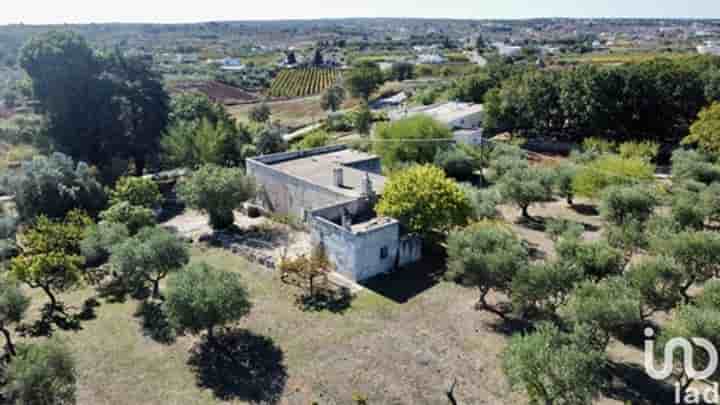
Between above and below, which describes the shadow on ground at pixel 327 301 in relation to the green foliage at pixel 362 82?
below

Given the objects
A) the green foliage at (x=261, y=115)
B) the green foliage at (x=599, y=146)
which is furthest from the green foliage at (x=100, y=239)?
the green foliage at (x=261, y=115)

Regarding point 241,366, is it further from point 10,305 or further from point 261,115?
point 261,115

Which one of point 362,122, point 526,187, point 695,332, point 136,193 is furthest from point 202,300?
point 362,122

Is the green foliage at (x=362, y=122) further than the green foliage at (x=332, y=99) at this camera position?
No

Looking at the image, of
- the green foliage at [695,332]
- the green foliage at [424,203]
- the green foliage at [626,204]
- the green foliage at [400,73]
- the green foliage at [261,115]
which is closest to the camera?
the green foliage at [695,332]

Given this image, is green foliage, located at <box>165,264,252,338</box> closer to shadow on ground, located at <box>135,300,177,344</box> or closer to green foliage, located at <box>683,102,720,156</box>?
shadow on ground, located at <box>135,300,177,344</box>

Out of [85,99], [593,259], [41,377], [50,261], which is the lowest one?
[41,377]

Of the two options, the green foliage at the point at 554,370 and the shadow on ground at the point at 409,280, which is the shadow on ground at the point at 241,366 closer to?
the shadow on ground at the point at 409,280

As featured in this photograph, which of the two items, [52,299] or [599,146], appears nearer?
[52,299]

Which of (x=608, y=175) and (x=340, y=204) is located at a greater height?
(x=608, y=175)
